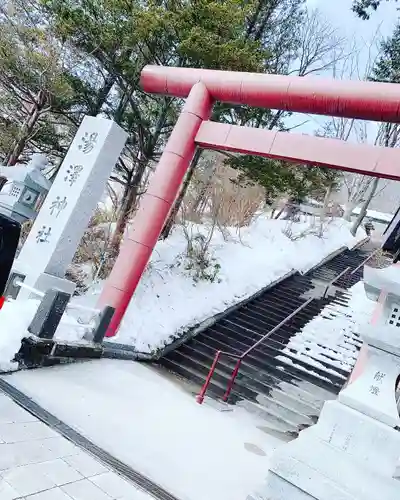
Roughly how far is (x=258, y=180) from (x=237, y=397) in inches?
226

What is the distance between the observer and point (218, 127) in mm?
8438

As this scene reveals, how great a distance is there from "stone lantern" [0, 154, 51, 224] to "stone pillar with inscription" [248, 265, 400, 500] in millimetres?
5535

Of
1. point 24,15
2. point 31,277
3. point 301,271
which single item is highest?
point 24,15

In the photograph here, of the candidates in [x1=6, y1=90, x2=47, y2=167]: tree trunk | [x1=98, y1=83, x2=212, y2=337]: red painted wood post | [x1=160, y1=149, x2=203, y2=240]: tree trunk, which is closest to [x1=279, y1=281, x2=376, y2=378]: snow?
[x1=98, y1=83, x2=212, y2=337]: red painted wood post

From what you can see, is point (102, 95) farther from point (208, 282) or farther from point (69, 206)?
point (208, 282)

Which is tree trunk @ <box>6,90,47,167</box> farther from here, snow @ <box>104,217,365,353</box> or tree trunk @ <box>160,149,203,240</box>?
tree trunk @ <box>160,149,203,240</box>

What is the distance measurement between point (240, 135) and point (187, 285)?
4.38 metres

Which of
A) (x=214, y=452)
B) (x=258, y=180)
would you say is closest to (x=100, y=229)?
(x=258, y=180)

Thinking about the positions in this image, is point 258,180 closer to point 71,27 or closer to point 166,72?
point 166,72

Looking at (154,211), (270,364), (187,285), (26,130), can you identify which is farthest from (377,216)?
(26,130)

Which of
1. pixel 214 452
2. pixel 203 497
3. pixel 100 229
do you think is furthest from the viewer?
pixel 100 229

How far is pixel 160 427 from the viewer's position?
5211 millimetres

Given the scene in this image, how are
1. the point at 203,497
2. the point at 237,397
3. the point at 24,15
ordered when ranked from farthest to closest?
the point at 24,15 → the point at 237,397 → the point at 203,497

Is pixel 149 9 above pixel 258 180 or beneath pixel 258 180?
above
